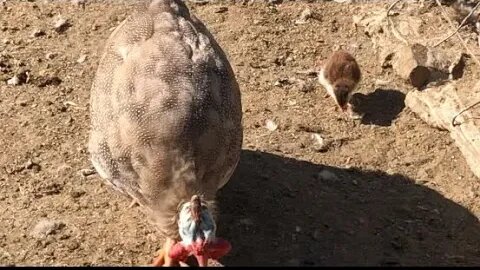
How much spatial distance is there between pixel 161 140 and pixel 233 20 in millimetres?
2943

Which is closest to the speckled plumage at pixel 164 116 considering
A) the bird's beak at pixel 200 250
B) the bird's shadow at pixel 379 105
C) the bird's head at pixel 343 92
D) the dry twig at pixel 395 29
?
the bird's beak at pixel 200 250

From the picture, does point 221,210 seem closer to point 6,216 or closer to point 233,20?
point 6,216

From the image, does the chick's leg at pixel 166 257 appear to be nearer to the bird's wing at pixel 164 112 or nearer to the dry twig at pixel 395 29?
the bird's wing at pixel 164 112

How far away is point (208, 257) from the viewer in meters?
4.21

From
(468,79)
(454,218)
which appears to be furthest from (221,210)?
(468,79)

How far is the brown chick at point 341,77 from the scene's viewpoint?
6.22 meters

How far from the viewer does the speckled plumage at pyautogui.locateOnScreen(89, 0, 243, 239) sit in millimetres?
4312

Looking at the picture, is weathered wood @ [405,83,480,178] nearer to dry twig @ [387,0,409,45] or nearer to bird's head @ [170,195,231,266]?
dry twig @ [387,0,409,45]

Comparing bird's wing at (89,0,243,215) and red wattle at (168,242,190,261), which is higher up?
bird's wing at (89,0,243,215)

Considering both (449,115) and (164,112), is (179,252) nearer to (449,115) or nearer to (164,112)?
(164,112)

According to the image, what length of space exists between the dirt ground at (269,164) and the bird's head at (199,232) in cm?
69

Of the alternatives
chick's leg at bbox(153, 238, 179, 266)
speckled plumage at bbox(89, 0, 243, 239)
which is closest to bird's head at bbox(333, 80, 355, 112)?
speckled plumage at bbox(89, 0, 243, 239)

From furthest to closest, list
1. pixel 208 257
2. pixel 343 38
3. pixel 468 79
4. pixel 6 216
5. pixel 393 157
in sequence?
pixel 343 38 → pixel 468 79 → pixel 393 157 → pixel 6 216 → pixel 208 257

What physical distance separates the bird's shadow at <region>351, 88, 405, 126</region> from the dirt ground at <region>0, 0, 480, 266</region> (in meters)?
0.01
